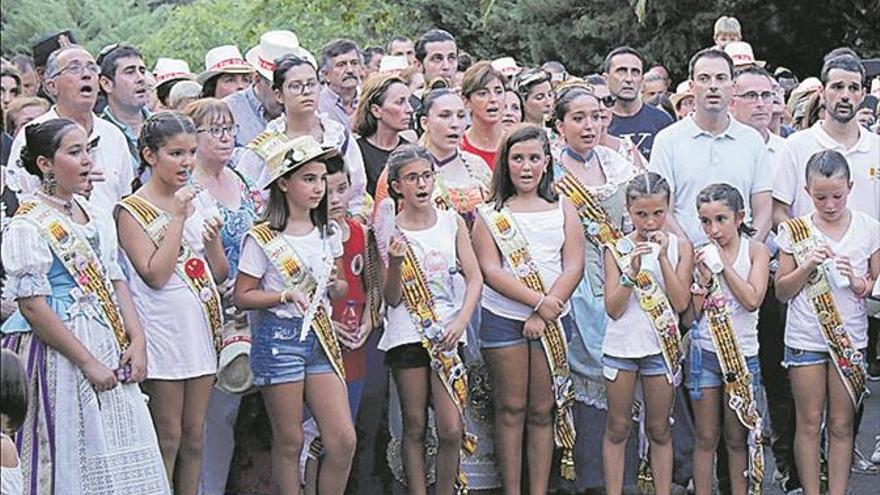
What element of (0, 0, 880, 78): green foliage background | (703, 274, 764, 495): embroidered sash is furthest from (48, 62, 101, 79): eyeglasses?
(0, 0, 880, 78): green foliage background

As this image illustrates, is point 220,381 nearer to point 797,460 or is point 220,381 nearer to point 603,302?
point 603,302

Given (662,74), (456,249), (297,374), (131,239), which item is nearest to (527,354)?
(456,249)

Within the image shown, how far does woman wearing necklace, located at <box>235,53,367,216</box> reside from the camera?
6.69 meters

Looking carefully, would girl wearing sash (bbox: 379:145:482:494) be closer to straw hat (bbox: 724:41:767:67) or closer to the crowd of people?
the crowd of people

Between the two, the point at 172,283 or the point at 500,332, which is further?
the point at 500,332

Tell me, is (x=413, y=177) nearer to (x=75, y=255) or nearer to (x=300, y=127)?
(x=300, y=127)

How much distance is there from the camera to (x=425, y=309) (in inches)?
252

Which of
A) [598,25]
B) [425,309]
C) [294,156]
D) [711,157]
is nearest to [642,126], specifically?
[711,157]

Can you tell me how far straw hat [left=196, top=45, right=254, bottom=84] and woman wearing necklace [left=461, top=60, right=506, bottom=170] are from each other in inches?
52.2

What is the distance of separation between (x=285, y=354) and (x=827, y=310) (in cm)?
247

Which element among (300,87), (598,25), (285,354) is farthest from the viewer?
(598,25)

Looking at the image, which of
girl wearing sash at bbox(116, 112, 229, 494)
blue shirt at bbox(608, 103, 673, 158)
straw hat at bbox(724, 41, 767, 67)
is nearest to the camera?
girl wearing sash at bbox(116, 112, 229, 494)

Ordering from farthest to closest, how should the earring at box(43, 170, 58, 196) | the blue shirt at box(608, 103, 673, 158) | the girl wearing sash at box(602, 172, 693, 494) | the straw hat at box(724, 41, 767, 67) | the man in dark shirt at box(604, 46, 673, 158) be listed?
the straw hat at box(724, 41, 767, 67), the man in dark shirt at box(604, 46, 673, 158), the blue shirt at box(608, 103, 673, 158), the girl wearing sash at box(602, 172, 693, 494), the earring at box(43, 170, 58, 196)

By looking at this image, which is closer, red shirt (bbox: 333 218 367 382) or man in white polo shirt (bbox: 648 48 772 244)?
red shirt (bbox: 333 218 367 382)
